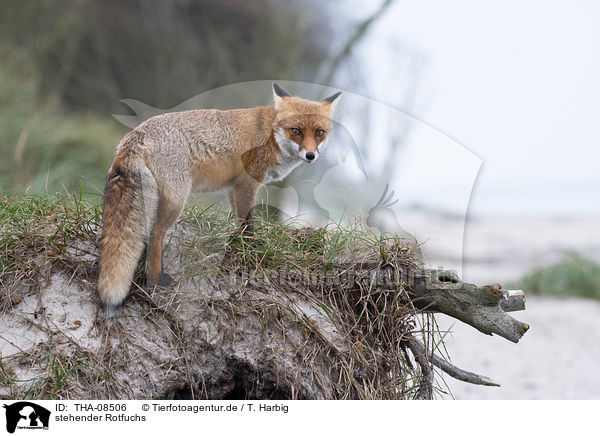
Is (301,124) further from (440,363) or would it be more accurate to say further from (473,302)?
(440,363)

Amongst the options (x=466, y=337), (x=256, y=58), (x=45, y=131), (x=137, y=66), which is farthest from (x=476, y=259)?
(x=45, y=131)

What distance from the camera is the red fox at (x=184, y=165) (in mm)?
1333

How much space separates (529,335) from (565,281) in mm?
1585

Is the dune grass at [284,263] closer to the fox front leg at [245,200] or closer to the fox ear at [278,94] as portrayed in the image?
the fox front leg at [245,200]

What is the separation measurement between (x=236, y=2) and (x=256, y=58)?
0.90 meters

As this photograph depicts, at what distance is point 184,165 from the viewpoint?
1.41 meters

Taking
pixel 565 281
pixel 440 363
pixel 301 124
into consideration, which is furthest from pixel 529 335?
pixel 301 124

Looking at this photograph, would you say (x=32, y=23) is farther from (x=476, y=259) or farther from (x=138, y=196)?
(x=476, y=259)

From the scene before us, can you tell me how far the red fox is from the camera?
1333mm

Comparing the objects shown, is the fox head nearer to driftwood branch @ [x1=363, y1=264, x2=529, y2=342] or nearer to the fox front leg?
the fox front leg

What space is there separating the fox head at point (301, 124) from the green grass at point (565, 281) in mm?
3923

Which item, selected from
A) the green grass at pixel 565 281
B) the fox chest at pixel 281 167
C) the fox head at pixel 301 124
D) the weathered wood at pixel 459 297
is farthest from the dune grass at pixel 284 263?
the green grass at pixel 565 281
